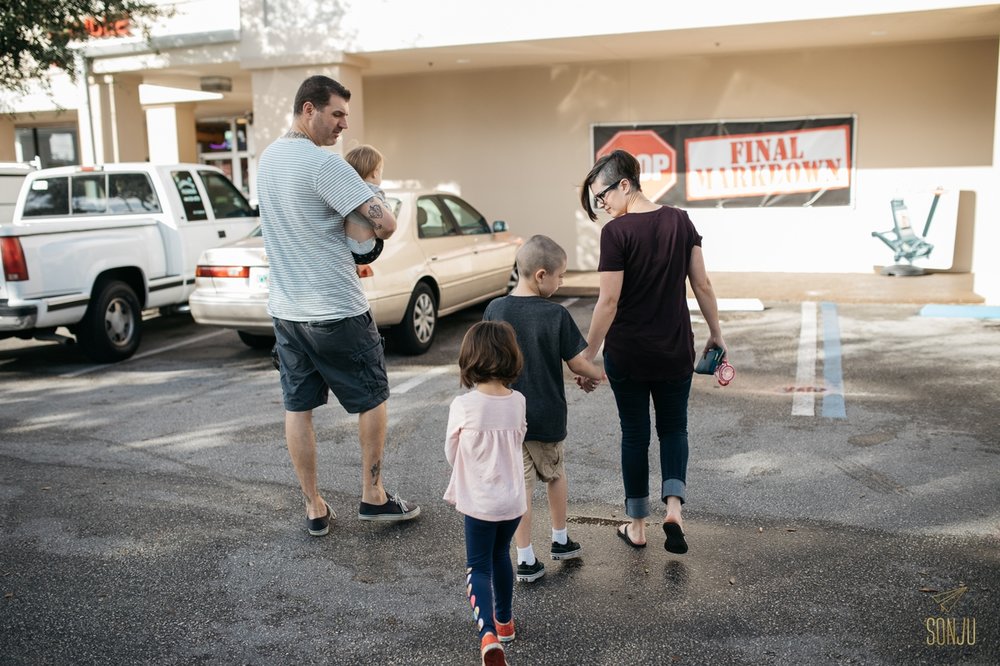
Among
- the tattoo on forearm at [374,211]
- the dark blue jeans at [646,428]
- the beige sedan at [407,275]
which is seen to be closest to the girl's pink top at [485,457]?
the dark blue jeans at [646,428]

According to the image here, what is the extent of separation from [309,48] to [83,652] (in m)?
10.9

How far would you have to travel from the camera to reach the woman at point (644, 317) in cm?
409

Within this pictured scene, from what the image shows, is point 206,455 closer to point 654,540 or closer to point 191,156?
point 654,540

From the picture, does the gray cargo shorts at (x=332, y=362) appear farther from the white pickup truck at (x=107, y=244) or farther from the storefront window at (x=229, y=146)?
the storefront window at (x=229, y=146)

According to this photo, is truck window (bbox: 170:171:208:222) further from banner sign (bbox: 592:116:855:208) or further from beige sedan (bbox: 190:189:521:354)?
banner sign (bbox: 592:116:855:208)

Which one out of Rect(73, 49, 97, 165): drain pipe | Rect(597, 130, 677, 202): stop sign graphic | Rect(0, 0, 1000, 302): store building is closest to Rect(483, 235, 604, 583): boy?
Rect(0, 0, 1000, 302): store building

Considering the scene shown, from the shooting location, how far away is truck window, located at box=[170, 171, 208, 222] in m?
10.3

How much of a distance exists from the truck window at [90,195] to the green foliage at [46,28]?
8.15 ft

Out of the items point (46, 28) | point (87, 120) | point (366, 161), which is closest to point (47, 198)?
point (46, 28)

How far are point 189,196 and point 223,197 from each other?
58 centimetres

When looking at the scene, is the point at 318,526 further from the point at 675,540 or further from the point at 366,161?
the point at 366,161

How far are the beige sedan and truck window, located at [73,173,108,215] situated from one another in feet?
6.55

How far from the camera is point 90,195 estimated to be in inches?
399

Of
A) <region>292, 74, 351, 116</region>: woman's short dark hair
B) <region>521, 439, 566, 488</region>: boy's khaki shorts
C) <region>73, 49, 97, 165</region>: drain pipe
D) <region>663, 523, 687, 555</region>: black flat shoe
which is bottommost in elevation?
<region>663, 523, 687, 555</region>: black flat shoe
